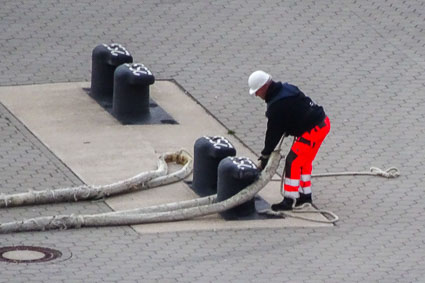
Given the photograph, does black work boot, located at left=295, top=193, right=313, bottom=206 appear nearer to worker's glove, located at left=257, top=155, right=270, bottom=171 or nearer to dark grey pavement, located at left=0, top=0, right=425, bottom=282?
dark grey pavement, located at left=0, top=0, right=425, bottom=282

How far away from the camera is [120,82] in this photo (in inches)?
706

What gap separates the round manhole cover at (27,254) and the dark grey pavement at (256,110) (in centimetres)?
15

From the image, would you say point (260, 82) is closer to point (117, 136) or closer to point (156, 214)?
point (156, 214)

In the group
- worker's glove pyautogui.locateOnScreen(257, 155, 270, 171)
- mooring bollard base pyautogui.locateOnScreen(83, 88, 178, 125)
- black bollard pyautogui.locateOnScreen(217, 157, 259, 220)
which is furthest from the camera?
mooring bollard base pyautogui.locateOnScreen(83, 88, 178, 125)

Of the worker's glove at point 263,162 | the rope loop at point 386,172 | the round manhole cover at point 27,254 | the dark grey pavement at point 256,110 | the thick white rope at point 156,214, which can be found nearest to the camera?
the round manhole cover at point 27,254

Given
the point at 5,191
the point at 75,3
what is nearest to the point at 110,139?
the point at 5,191

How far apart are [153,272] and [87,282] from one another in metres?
0.71

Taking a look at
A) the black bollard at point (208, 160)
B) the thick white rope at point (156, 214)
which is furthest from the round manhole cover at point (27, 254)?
the black bollard at point (208, 160)

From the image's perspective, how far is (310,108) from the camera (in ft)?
51.2

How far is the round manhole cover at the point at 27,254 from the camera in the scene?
45.7 ft

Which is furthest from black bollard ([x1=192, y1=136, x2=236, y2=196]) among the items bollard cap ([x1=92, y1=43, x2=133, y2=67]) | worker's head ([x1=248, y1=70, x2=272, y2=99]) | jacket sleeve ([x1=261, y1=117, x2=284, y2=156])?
bollard cap ([x1=92, y1=43, x2=133, y2=67])

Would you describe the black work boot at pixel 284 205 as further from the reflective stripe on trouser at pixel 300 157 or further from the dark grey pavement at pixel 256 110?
the dark grey pavement at pixel 256 110

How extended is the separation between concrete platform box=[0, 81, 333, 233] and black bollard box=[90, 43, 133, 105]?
18cm

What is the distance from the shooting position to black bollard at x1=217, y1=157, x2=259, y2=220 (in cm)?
1523
